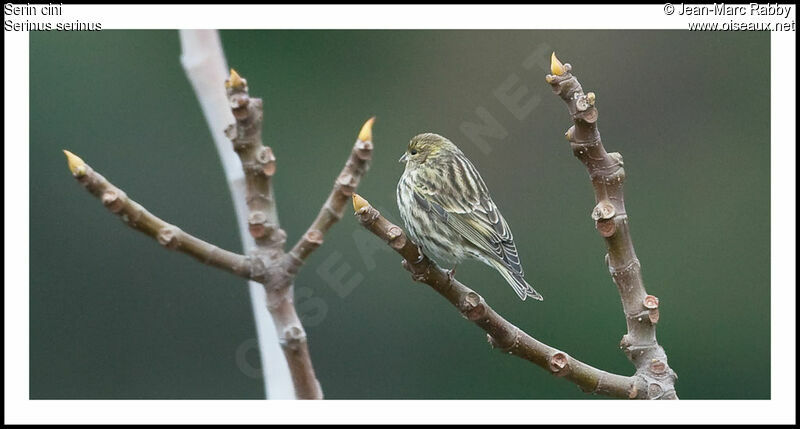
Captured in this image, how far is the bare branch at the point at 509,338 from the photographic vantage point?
1.85 metres

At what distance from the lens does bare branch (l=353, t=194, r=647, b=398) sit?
6.06ft

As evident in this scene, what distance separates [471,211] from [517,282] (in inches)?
12.9

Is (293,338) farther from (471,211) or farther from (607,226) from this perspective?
(471,211)

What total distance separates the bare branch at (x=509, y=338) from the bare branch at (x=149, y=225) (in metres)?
0.44

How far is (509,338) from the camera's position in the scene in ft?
6.15

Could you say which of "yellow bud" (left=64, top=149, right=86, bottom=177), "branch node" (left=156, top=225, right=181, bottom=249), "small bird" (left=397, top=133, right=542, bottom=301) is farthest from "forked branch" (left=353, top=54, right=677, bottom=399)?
"small bird" (left=397, top=133, right=542, bottom=301)

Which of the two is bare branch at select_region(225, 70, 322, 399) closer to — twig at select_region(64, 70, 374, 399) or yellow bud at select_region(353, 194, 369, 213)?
twig at select_region(64, 70, 374, 399)

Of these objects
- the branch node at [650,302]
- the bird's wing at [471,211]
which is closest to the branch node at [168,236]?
the branch node at [650,302]

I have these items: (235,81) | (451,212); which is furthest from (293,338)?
(451,212)

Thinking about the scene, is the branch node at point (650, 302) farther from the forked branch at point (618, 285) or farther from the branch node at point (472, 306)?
the branch node at point (472, 306)

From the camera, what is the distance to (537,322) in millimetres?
5090

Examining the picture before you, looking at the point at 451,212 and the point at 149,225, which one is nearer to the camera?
the point at 149,225

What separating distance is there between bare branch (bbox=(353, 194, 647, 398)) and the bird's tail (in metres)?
0.70

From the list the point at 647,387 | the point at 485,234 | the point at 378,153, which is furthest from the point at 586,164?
the point at 378,153
